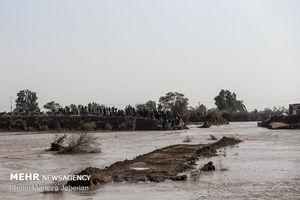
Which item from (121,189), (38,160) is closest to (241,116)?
(38,160)

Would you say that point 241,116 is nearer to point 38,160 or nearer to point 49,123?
point 49,123

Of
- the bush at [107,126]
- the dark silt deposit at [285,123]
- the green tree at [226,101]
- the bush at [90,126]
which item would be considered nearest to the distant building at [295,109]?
the dark silt deposit at [285,123]

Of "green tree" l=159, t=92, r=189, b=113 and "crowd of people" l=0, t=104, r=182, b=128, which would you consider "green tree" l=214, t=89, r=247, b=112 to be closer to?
"green tree" l=159, t=92, r=189, b=113

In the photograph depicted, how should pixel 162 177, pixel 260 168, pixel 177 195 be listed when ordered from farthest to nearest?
pixel 260 168 < pixel 162 177 < pixel 177 195

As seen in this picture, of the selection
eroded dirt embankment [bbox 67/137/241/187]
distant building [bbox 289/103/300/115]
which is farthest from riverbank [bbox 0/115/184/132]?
eroded dirt embankment [bbox 67/137/241/187]

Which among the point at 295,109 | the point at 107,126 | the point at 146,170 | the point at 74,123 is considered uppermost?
the point at 295,109

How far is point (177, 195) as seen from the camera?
11812 millimetres

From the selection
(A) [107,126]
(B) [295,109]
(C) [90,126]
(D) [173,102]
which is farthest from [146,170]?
(D) [173,102]

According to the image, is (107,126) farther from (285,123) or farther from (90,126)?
(285,123)

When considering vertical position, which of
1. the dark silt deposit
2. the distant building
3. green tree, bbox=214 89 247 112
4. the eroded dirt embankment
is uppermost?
green tree, bbox=214 89 247 112

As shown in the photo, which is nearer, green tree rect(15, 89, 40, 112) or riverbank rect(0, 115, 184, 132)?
riverbank rect(0, 115, 184, 132)

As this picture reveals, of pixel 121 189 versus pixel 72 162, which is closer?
pixel 121 189

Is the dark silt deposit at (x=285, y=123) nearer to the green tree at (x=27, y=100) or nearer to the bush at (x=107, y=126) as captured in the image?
the bush at (x=107, y=126)

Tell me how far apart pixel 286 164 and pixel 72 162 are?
8789 millimetres
